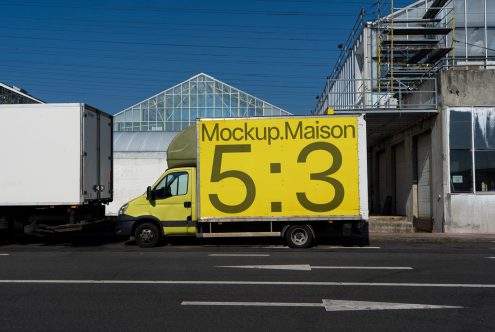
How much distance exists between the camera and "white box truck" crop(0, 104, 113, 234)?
1369cm

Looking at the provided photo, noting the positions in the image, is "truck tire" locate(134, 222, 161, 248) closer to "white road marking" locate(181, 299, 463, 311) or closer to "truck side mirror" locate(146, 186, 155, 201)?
"truck side mirror" locate(146, 186, 155, 201)

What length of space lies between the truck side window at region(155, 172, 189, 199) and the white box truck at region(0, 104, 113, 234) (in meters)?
1.99

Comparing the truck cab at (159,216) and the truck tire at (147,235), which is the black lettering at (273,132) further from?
the truck tire at (147,235)

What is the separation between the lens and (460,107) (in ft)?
56.9

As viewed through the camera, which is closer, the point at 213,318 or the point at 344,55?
the point at 213,318

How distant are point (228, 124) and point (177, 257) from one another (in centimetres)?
377

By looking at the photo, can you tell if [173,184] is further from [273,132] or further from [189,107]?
[189,107]

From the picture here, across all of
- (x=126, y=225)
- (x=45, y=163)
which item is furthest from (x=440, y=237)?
(x=45, y=163)

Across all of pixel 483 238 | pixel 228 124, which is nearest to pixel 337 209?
pixel 228 124

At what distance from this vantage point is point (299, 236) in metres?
13.7

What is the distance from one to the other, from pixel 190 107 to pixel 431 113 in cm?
2529

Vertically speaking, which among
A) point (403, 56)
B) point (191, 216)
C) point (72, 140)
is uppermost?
point (403, 56)

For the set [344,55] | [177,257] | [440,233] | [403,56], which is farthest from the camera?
[344,55]

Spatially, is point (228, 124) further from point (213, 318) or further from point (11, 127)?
point (213, 318)
